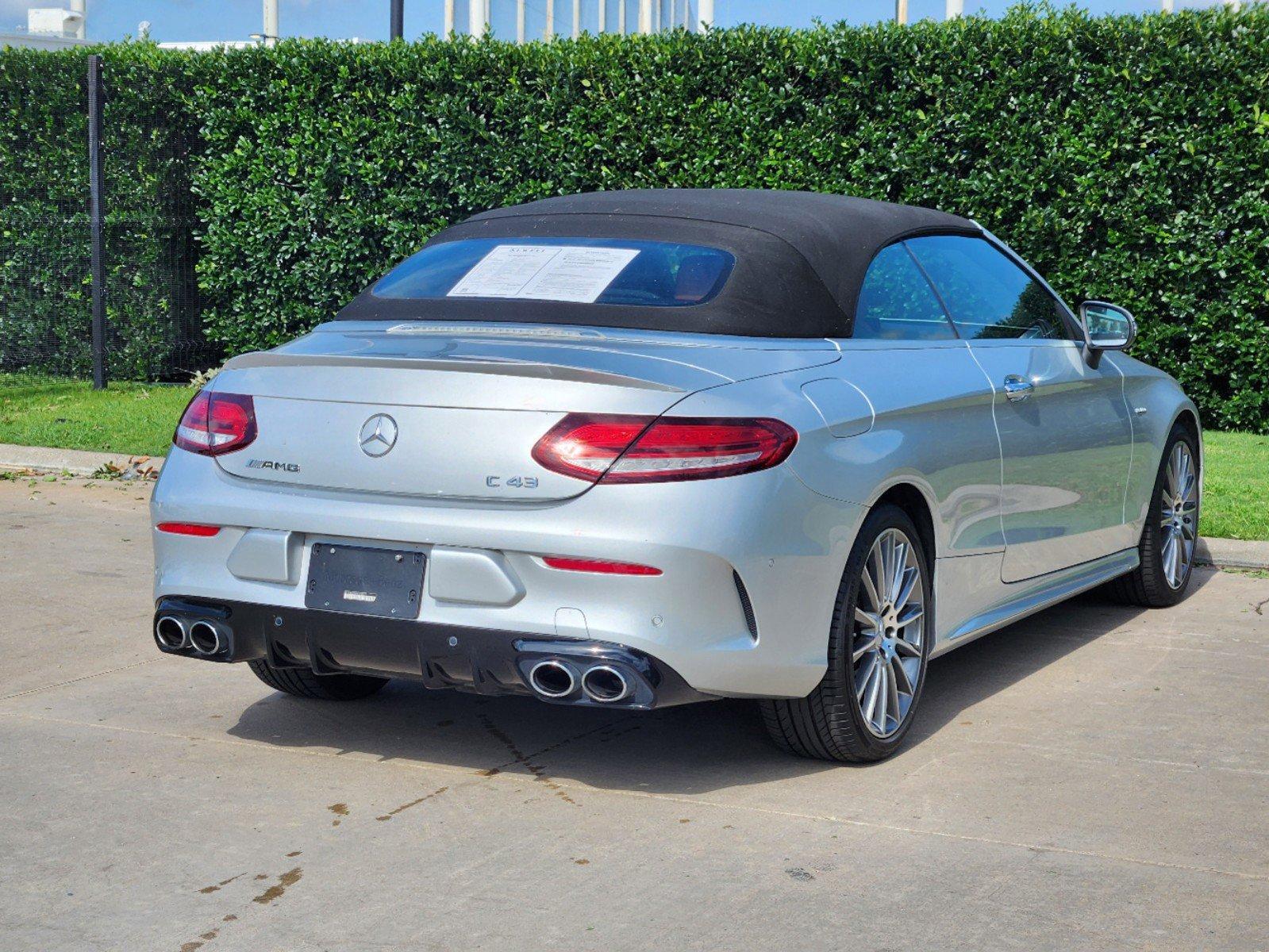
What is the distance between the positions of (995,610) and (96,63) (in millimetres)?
11367

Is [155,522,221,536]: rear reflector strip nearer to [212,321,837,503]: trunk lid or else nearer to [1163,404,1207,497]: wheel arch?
[212,321,837,503]: trunk lid

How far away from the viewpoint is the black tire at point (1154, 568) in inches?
264

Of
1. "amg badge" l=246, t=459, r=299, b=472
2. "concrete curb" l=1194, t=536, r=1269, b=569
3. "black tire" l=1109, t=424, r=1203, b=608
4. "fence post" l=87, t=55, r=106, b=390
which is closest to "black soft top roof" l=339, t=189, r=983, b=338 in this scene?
"amg badge" l=246, t=459, r=299, b=472

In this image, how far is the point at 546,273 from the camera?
4926 mm

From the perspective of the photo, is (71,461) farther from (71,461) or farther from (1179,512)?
(1179,512)

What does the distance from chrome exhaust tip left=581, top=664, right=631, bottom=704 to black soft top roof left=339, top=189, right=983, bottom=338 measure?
3.54 feet

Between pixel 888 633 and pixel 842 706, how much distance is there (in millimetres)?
340

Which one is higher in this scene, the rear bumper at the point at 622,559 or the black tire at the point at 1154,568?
the rear bumper at the point at 622,559

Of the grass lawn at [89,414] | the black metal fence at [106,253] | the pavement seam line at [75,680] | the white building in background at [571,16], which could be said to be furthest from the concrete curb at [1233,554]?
the white building in background at [571,16]

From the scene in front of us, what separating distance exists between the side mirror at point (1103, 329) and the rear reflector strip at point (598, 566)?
2.80 meters

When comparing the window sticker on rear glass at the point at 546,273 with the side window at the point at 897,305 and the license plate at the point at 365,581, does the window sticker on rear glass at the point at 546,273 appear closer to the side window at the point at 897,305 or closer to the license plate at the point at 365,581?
the side window at the point at 897,305

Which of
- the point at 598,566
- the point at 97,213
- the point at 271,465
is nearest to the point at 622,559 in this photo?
the point at 598,566

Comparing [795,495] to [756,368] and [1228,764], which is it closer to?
[756,368]

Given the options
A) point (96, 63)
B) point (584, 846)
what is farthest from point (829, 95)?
point (584, 846)
